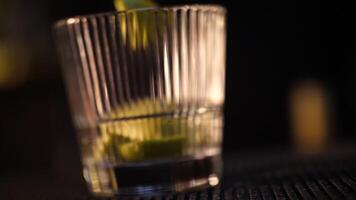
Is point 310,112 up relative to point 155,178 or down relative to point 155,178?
down

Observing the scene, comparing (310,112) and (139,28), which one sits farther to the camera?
(310,112)

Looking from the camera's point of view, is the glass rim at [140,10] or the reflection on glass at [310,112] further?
the reflection on glass at [310,112]

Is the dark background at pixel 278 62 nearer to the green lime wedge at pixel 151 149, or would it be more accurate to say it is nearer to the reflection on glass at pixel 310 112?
the reflection on glass at pixel 310 112

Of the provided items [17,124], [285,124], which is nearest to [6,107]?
[17,124]

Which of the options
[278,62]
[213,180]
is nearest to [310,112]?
[278,62]

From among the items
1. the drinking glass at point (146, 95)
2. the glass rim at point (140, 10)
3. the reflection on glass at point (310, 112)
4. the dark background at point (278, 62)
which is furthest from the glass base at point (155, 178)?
the reflection on glass at point (310, 112)

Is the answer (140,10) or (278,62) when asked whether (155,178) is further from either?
(278,62)

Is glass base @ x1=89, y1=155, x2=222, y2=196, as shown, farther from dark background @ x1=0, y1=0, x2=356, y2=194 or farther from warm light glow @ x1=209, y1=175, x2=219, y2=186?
dark background @ x1=0, y1=0, x2=356, y2=194
